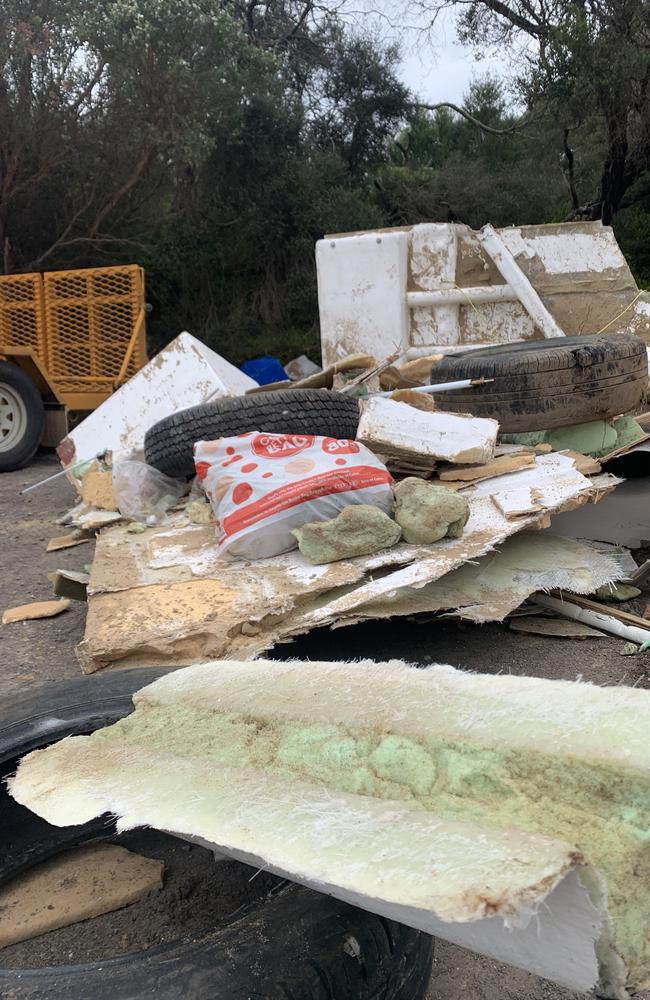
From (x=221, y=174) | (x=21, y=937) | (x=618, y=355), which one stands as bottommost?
(x=21, y=937)

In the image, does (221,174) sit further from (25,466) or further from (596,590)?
(596,590)

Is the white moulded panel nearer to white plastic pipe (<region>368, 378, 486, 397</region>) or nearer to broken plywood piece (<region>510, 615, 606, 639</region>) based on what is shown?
white plastic pipe (<region>368, 378, 486, 397</region>)

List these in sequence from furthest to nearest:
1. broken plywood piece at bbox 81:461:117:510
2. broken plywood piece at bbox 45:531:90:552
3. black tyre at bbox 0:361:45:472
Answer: black tyre at bbox 0:361:45:472
broken plywood piece at bbox 45:531:90:552
broken plywood piece at bbox 81:461:117:510

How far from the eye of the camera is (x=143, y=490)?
4285mm

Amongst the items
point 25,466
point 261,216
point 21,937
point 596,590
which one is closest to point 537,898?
point 21,937

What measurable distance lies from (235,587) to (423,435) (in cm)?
136

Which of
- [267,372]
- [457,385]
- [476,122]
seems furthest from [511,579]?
[476,122]

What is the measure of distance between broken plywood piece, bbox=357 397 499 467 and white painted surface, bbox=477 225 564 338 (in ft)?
8.93

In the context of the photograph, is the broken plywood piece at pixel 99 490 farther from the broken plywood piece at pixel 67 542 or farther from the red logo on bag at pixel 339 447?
the red logo on bag at pixel 339 447

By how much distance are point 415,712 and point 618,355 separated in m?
3.42

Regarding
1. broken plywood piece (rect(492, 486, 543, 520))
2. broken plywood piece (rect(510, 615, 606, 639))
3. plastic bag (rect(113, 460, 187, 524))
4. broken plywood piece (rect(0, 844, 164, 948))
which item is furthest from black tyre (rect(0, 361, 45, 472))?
broken plywood piece (rect(0, 844, 164, 948))

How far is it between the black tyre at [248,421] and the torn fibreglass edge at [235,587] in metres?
0.73

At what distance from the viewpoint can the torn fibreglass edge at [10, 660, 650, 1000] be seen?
34.2 inches

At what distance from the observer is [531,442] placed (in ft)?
14.3
